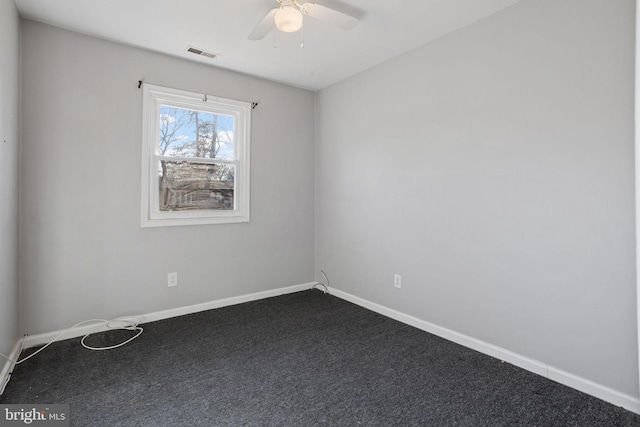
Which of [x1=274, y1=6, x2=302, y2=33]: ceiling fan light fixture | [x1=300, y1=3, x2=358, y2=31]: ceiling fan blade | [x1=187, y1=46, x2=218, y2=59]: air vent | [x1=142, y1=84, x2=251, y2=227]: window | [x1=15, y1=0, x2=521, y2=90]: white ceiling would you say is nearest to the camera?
[x1=274, y1=6, x2=302, y2=33]: ceiling fan light fixture

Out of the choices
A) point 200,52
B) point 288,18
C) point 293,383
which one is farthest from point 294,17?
point 293,383

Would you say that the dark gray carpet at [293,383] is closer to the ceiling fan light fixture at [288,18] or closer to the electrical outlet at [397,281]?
the electrical outlet at [397,281]

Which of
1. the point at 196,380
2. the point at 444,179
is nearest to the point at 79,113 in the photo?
the point at 196,380

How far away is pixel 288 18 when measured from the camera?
1.83 metres

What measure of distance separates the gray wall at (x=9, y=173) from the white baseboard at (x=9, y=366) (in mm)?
48

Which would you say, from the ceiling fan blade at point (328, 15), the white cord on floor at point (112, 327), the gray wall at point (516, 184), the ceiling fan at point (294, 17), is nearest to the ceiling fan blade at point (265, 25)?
the ceiling fan at point (294, 17)

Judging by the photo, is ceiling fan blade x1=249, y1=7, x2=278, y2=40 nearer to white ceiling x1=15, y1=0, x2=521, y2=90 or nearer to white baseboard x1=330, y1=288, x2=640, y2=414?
white ceiling x1=15, y1=0, x2=521, y2=90

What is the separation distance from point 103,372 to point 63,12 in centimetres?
245

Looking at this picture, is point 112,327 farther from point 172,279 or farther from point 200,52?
point 200,52

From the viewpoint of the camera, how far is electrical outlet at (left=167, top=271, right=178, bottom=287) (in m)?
3.10

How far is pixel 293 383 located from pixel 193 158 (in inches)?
87.1

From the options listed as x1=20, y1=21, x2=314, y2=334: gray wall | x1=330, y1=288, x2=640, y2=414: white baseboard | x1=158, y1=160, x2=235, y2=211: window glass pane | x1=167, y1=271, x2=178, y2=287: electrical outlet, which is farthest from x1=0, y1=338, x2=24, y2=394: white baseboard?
x1=330, y1=288, x2=640, y2=414: white baseboard

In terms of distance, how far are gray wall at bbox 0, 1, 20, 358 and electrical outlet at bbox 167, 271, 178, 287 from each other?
105 centimetres

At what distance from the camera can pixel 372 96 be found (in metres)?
3.29
